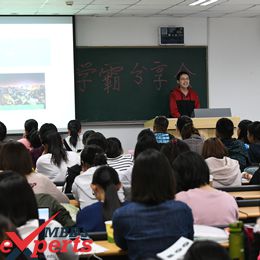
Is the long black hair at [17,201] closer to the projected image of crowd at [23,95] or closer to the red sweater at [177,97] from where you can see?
the projected image of crowd at [23,95]

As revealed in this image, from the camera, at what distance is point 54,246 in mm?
2969

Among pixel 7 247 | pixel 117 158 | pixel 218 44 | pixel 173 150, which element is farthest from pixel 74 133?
pixel 7 247

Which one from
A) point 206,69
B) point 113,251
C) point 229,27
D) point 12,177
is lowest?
point 113,251

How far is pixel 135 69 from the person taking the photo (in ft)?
34.1

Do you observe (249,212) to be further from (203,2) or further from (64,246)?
(203,2)

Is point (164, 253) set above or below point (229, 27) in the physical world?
below

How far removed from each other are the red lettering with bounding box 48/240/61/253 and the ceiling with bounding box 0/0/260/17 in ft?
19.3

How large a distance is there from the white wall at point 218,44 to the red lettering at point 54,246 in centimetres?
737

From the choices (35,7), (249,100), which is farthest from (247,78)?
(35,7)

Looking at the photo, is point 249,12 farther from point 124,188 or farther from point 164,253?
point 164,253

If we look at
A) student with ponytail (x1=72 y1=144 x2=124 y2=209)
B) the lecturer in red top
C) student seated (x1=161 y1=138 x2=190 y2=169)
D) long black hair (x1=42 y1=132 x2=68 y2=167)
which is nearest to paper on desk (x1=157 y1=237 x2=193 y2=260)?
student with ponytail (x1=72 y1=144 x2=124 y2=209)

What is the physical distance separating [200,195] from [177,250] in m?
0.84

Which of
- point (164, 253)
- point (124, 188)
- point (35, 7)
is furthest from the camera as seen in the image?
point (35, 7)

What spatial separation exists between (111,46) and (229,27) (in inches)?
90.7
